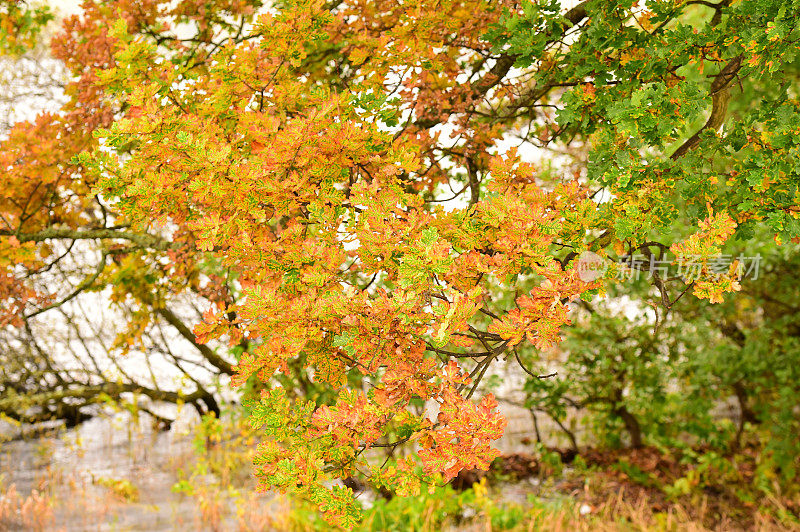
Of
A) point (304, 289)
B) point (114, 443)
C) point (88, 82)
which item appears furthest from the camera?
point (114, 443)

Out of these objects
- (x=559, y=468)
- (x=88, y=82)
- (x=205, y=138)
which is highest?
(x=88, y=82)

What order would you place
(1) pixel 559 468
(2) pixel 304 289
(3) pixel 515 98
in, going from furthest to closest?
1. (1) pixel 559 468
2. (3) pixel 515 98
3. (2) pixel 304 289

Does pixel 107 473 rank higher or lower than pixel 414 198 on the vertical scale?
lower

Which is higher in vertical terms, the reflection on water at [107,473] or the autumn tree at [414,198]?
the autumn tree at [414,198]

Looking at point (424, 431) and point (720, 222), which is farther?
point (720, 222)

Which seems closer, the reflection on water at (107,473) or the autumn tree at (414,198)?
the autumn tree at (414,198)

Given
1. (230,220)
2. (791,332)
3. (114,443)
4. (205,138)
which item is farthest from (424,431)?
(114,443)

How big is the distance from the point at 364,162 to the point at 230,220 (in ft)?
1.54

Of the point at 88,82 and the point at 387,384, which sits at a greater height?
the point at 88,82

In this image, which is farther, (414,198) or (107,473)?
(107,473)

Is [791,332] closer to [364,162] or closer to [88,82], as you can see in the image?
[364,162]

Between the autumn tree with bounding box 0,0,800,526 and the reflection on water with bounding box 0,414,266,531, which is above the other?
the autumn tree with bounding box 0,0,800,526

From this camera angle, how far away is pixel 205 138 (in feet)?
6.51

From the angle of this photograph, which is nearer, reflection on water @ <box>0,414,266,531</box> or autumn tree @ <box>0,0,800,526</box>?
autumn tree @ <box>0,0,800,526</box>
